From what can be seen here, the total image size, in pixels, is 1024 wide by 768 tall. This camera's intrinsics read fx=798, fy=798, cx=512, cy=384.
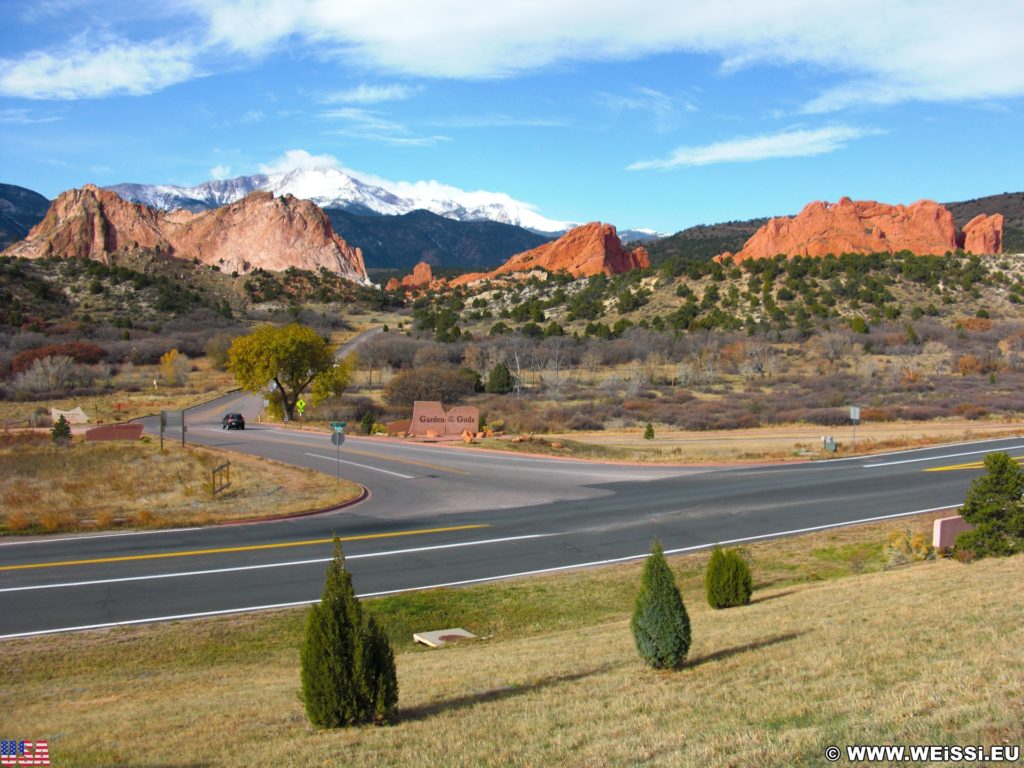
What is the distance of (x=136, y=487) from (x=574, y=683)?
22699 millimetres

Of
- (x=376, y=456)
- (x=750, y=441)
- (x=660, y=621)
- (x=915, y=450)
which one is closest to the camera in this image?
(x=660, y=621)

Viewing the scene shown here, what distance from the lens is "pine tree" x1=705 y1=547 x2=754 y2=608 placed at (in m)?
13.7

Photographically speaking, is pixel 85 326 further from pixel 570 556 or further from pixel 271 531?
pixel 570 556

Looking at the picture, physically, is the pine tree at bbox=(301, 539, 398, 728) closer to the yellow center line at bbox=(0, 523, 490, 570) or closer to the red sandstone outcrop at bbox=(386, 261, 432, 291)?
the yellow center line at bbox=(0, 523, 490, 570)

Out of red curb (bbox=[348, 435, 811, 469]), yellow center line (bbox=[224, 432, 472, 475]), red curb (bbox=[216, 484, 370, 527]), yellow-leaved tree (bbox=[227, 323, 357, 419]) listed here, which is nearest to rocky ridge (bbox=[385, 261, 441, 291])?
yellow-leaved tree (bbox=[227, 323, 357, 419])

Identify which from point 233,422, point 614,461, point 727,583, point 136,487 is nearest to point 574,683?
point 727,583

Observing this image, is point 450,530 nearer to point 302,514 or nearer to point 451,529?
point 451,529

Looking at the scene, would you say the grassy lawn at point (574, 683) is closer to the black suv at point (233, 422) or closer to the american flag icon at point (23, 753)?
the american flag icon at point (23, 753)

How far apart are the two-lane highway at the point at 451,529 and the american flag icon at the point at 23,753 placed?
670 centimetres

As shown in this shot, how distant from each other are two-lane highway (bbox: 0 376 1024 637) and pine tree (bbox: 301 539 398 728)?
8009 millimetres

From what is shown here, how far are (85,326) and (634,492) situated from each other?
69594 millimetres

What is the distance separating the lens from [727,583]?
13.7 m

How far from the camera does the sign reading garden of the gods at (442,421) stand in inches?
1630

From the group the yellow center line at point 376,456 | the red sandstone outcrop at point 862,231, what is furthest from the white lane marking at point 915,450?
the red sandstone outcrop at point 862,231
